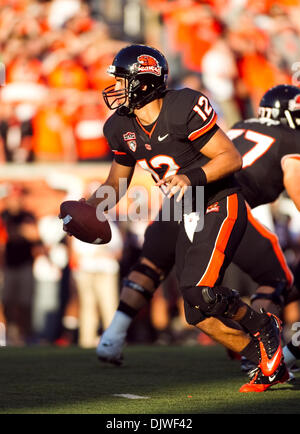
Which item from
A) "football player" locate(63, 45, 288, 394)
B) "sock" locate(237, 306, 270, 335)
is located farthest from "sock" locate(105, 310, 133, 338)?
"sock" locate(237, 306, 270, 335)

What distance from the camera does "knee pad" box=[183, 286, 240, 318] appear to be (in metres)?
4.06

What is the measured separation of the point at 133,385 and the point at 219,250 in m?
0.89

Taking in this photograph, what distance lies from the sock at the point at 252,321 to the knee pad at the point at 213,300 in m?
0.07

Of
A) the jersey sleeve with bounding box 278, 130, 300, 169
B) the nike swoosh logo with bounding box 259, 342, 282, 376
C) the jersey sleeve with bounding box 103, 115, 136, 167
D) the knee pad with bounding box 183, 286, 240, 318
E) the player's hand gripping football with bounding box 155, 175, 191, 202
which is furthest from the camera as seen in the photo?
the jersey sleeve with bounding box 278, 130, 300, 169

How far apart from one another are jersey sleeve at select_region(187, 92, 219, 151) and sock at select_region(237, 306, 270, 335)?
0.85m

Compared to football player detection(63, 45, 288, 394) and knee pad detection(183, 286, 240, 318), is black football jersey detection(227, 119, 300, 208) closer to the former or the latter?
football player detection(63, 45, 288, 394)

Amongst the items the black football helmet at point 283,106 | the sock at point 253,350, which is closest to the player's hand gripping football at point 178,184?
the sock at point 253,350

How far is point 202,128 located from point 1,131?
525 centimetres

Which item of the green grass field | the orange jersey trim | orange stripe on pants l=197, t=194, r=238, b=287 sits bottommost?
the green grass field

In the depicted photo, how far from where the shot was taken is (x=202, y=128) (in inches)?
164

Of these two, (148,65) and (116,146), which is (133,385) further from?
(148,65)

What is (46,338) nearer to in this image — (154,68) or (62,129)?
(62,129)

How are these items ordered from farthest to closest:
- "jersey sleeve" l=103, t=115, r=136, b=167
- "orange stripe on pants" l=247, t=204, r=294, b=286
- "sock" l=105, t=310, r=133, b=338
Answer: "sock" l=105, t=310, r=133, b=338 < "orange stripe on pants" l=247, t=204, r=294, b=286 < "jersey sleeve" l=103, t=115, r=136, b=167

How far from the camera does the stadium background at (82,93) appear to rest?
8.80 meters
